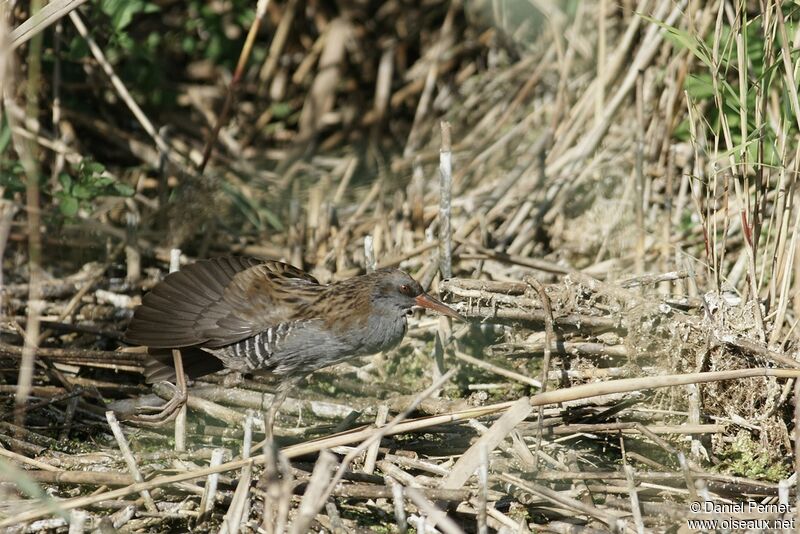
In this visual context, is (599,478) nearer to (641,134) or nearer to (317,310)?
(317,310)

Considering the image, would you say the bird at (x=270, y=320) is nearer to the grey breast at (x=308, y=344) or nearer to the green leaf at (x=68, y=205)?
the grey breast at (x=308, y=344)

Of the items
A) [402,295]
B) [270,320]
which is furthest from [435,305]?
[270,320]

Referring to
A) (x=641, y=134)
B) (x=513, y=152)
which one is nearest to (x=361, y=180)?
(x=513, y=152)

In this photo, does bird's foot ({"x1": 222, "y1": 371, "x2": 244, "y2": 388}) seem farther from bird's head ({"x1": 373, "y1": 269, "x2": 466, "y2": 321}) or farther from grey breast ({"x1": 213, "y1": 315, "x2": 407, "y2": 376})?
bird's head ({"x1": 373, "y1": 269, "x2": 466, "y2": 321})

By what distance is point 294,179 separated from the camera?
19.6ft

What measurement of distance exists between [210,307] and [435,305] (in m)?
0.84

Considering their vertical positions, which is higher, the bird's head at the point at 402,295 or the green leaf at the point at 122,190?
the green leaf at the point at 122,190

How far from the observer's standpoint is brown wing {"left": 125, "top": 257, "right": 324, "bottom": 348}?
12.4 feet

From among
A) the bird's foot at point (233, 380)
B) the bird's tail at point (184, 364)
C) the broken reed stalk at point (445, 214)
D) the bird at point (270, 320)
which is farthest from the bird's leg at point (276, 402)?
the broken reed stalk at point (445, 214)

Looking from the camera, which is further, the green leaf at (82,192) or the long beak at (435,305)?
the green leaf at (82,192)

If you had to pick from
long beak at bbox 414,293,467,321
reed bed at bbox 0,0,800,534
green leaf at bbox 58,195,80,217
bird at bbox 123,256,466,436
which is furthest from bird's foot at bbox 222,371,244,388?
green leaf at bbox 58,195,80,217

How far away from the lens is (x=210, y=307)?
12.6 feet

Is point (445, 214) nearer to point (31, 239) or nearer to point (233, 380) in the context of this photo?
point (233, 380)

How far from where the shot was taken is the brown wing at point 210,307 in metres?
3.78
